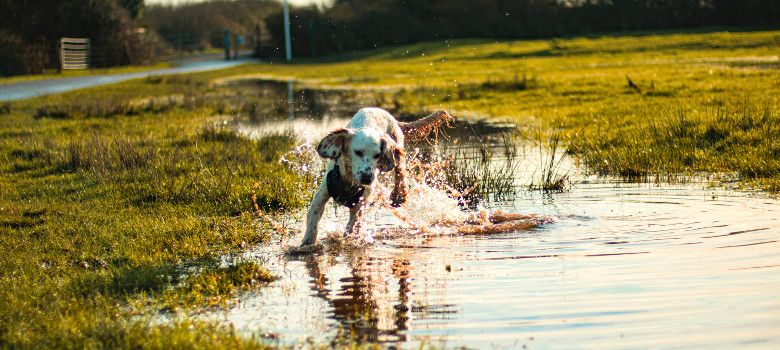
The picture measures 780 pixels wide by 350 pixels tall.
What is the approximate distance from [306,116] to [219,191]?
10.2m

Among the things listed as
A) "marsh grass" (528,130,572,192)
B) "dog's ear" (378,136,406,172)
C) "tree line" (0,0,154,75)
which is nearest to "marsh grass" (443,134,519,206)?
"marsh grass" (528,130,572,192)

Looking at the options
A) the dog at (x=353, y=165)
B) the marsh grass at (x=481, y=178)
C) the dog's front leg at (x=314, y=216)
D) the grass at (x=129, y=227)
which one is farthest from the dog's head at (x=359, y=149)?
the marsh grass at (x=481, y=178)

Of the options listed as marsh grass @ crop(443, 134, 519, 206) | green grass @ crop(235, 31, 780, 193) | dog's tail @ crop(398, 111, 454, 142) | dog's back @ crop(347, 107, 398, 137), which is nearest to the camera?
dog's back @ crop(347, 107, 398, 137)

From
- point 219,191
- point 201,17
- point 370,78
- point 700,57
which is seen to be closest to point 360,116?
point 219,191

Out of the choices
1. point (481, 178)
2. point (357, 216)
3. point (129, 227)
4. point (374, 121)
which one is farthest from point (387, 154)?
point (481, 178)

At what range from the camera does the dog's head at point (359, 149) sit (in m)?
6.93

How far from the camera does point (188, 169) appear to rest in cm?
1092

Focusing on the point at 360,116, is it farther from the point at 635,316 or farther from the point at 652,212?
the point at 635,316

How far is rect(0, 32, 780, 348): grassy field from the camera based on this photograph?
5.52m

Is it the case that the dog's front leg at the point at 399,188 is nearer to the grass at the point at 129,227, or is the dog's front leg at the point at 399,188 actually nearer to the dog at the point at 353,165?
the dog at the point at 353,165

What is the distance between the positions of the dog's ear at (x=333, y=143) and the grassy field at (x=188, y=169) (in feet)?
3.84

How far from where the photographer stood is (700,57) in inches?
1247

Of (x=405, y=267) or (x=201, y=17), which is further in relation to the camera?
(x=201, y=17)

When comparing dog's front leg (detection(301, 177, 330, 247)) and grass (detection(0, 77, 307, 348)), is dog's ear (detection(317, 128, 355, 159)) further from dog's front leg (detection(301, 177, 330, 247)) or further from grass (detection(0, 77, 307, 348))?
grass (detection(0, 77, 307, 348))
